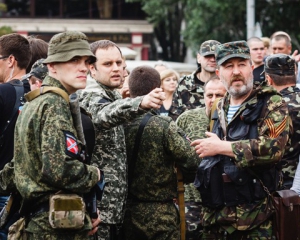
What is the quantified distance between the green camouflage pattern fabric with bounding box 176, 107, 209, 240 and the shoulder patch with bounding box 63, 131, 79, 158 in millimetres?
2428

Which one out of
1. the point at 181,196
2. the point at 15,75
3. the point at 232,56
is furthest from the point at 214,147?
the point at 15,75

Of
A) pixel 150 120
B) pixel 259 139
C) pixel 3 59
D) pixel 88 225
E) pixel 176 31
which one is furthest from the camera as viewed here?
pixel 176 31

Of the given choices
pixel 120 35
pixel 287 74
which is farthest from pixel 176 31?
pixel 287 74

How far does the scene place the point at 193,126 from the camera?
810 cm

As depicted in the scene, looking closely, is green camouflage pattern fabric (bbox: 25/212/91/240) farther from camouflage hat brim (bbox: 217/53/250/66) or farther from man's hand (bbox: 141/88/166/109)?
camouflage hat brim (bbox: 217/53/250/66)

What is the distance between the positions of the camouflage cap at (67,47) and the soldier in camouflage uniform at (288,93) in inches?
94.7

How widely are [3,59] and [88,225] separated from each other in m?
2.32

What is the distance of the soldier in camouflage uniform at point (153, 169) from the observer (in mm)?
7086

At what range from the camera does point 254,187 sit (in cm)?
666

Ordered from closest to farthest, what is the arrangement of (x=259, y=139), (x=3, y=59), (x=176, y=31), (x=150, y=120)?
(x=259, y=139), (x=150, y=120), (x=3, y=59), (x=176, y=31)

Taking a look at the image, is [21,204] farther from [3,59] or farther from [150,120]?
[3,59]

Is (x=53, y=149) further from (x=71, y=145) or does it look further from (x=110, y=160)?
(x=110, y=160)

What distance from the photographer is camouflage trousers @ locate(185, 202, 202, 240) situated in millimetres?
8180

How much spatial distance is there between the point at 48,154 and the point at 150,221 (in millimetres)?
1822
